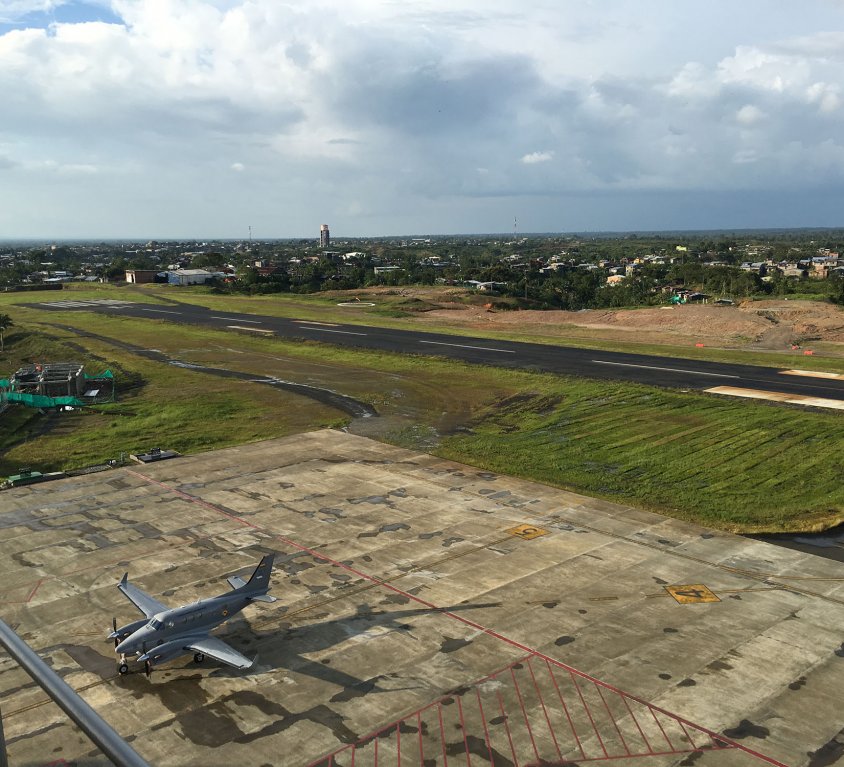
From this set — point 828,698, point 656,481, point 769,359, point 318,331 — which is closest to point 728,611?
point 828,698

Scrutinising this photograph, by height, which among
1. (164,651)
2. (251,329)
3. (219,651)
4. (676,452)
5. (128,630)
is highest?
(251,329)

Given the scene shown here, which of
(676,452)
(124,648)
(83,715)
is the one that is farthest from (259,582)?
(676,452)

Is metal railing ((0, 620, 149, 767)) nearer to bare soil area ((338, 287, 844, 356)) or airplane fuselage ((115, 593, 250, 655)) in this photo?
airplane fuselage ((115, 593, 250, 655))

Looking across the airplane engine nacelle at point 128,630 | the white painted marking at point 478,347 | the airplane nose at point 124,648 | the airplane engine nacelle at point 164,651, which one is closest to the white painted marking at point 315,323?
the white painted marking at point 478,347

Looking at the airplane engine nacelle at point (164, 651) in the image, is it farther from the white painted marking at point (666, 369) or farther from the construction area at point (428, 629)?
the white painted marking at point (666, 369)

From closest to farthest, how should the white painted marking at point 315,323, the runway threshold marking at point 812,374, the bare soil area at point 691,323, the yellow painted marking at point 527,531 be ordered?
the yellow painted marking at point 527,531 → the runway threshold marking at point 812,374 → the bare soil area at point 691,323 → the white painted marking at point 315,323

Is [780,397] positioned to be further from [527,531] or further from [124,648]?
[124,648]

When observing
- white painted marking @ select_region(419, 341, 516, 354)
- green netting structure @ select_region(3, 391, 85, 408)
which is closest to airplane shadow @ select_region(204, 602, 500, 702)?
green netting structure @ select_region(3, 391, 85, 408)
